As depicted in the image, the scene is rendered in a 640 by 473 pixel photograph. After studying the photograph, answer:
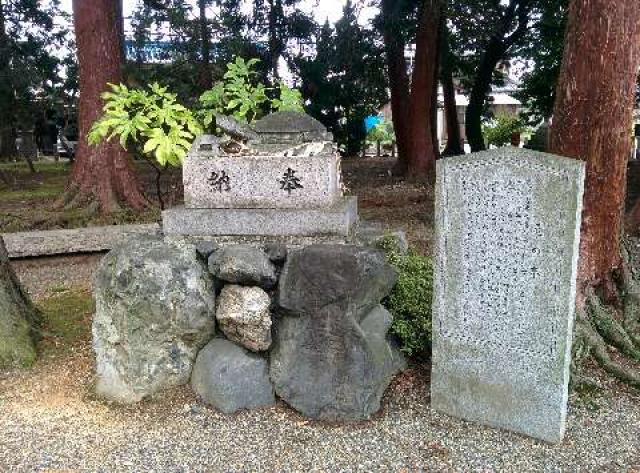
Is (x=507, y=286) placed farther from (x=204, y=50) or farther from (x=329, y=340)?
(x=204, y=50)

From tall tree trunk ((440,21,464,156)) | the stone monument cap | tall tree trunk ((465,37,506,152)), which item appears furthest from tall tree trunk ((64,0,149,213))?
tall tree trunk ((465,37,506,152))

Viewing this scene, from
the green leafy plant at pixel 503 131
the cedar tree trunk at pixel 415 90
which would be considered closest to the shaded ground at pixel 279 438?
the cedar tree trunk at pixel 415 90

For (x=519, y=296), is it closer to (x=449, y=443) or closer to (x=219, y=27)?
(x=449, y=443)

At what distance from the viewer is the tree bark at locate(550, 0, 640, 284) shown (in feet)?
14.0

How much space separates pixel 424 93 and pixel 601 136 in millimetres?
9363

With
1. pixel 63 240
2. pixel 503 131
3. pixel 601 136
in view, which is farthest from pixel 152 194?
pixel 503 131

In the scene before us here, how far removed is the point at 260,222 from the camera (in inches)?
160

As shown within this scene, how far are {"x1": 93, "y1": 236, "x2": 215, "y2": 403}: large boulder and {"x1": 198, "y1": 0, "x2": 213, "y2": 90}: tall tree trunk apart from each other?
8817 millimetres

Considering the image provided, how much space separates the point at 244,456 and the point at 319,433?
497 mm

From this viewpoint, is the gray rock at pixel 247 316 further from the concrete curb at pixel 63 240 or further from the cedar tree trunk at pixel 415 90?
the cedar tree trunk at pixel 415 90

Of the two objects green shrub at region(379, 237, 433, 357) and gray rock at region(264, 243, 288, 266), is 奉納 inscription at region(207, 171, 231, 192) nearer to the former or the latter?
gray rock at region(264, 243, 288, 266)

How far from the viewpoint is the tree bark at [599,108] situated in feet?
14.0

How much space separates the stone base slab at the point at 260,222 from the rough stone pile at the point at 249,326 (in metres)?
0.14

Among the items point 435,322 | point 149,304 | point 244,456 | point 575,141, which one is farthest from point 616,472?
point 149,304
